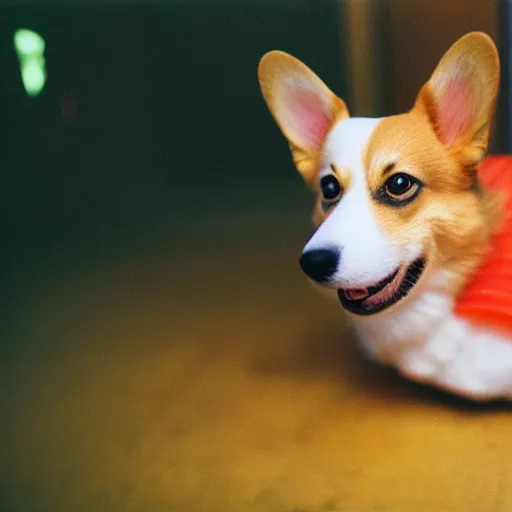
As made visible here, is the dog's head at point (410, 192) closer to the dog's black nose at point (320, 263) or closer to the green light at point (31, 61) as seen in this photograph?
the dog's black nose at point (320, 263)

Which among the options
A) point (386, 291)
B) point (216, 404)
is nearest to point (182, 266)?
point (216, 404)

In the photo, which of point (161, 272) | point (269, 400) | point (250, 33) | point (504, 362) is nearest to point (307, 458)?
point (269, 400)

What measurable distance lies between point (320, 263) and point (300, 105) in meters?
0.20

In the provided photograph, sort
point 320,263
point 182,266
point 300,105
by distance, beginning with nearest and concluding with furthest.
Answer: point 320,263
point 300,105
point 182,266

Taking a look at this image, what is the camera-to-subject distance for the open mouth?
1.95 feet

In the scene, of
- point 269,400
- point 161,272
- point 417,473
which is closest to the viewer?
point 417,473

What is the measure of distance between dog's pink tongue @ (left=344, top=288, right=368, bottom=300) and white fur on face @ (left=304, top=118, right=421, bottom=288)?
0.02 metres

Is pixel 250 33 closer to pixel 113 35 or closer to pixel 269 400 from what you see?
pixel 113 35

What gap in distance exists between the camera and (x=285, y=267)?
2.66 feet

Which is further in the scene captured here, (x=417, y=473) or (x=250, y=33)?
(x=250, y=33)

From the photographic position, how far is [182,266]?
2.67 feet

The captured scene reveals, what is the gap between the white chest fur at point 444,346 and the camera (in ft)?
1.96

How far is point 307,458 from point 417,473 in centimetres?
11

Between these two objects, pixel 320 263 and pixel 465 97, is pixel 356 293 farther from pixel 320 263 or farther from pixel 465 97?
pixel 465 97
